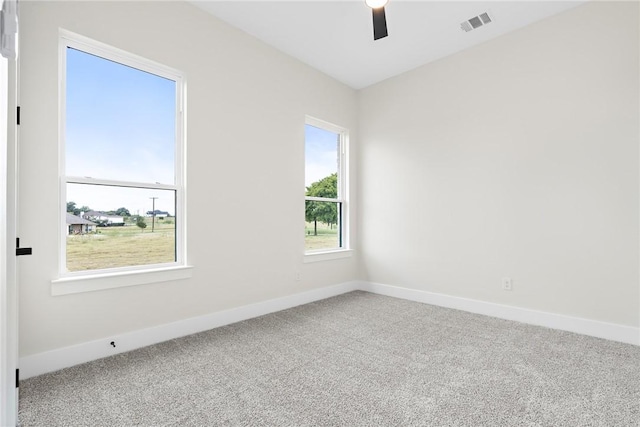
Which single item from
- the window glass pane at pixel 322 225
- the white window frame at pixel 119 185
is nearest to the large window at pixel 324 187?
the window glass pane at pixel 322 225

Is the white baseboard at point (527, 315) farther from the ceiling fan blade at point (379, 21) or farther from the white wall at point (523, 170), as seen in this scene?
the ceiling fan blade at point (379, 21)

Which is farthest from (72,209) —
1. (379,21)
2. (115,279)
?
(379,21)

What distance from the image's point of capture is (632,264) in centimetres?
268

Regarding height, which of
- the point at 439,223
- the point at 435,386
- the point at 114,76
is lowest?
the point at 435,386

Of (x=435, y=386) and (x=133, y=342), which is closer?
(x=435, y=386)

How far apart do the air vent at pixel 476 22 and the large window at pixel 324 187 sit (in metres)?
1.83

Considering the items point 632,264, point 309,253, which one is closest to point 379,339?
point 309,253

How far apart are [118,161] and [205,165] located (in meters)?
0.67

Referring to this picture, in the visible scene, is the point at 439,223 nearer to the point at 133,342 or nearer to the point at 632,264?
the point at 632,264

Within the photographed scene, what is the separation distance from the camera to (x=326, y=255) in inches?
163

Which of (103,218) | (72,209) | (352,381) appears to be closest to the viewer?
(352,381)

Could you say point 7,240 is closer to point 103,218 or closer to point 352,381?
point 103,218

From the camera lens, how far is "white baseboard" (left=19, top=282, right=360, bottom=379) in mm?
2094

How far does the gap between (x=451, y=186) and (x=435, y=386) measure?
235 cm
